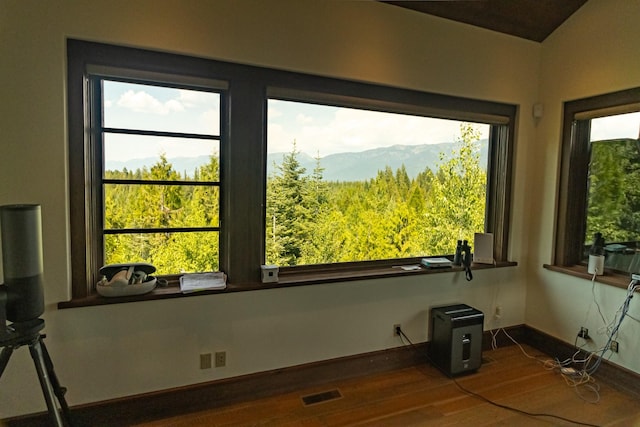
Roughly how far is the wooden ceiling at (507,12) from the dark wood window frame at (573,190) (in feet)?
2.30

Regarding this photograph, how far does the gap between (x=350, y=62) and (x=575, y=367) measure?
2.97m

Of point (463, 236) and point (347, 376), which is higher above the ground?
point (463, 236)

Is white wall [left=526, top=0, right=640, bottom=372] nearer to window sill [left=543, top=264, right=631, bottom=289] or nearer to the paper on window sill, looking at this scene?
window sill [left=543, top=264, right=631, bottom=289]

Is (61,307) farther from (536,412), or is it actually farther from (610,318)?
(610,318)

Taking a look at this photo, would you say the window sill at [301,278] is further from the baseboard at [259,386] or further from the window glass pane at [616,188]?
the window glass pane at [616,188]

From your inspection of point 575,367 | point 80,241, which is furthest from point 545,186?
point 80,241

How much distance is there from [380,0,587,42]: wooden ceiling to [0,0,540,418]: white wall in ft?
0.25

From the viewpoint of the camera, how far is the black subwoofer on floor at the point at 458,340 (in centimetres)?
264

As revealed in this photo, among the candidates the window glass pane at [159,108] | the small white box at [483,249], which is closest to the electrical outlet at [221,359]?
the window glass pane at [159,108]

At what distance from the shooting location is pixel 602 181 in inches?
111

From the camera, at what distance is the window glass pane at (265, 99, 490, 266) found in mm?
2535

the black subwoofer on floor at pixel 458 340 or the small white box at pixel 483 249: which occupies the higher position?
the small white box at pixel 483 249

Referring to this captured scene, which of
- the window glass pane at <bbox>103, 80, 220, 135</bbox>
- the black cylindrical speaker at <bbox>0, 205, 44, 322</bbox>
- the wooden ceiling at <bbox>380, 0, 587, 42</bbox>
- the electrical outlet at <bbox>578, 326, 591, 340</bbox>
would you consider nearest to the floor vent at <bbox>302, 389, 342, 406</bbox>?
the black cylindrical speaker at <bbox>0, 205, 44, 322</bbox>

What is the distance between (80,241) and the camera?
1.98 meters
